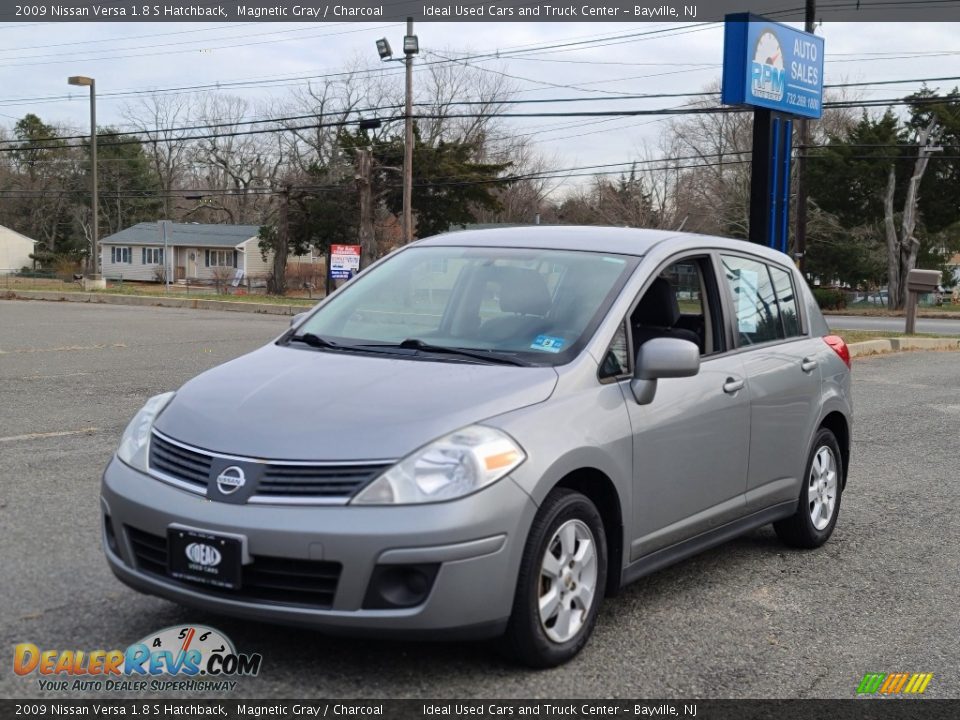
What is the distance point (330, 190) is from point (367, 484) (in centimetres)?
5146

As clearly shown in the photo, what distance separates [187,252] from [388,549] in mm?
77617

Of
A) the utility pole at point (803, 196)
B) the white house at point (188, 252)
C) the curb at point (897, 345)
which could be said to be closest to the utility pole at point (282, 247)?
the white house at point (188, 252)

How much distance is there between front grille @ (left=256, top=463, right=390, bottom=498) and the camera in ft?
11.6

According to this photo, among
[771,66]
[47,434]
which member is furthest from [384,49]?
[47,434]

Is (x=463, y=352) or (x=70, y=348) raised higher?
(x=463, y=352)

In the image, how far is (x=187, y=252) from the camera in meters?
77.8

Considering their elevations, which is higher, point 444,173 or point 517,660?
point 444,173

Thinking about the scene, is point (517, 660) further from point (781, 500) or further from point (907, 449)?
point (907, 449)

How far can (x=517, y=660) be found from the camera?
3875 mm

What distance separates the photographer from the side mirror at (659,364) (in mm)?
4352

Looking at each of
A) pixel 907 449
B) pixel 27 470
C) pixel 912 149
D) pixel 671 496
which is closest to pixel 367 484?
pixel 671 496

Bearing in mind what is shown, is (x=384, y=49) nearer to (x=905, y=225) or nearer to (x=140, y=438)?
(x=905, y=225)

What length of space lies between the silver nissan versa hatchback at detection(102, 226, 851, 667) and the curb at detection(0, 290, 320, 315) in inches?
943

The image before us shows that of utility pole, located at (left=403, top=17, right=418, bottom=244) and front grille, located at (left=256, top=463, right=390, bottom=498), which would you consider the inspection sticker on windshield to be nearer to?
front grille, located at (left=256, top=463, right=390, bottom=498)
